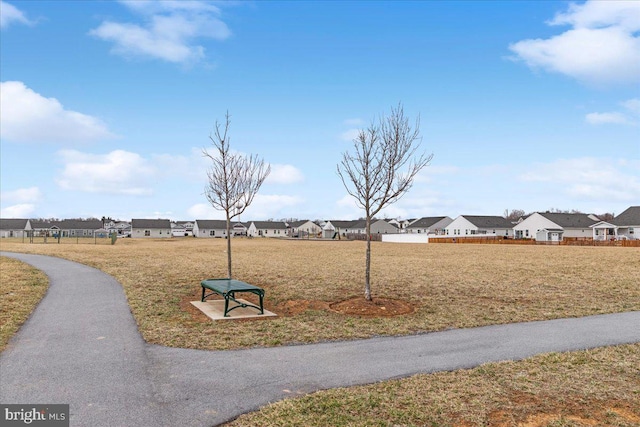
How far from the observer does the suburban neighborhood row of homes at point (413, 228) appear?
68625 millimetres

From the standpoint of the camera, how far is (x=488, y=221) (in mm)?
84500

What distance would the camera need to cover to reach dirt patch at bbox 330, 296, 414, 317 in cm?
1049

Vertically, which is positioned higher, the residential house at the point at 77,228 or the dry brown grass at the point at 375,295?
the residential house at the point at 77,228

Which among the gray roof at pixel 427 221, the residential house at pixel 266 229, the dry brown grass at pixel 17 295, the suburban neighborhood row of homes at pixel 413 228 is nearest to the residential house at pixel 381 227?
the suburban neighborhood row of homes at pixel 413 228

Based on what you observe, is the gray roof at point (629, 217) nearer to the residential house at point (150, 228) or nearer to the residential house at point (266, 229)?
the residential house at point (266, 229)

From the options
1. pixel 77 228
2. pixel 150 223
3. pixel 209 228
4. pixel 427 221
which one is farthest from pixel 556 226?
pixel 77 228

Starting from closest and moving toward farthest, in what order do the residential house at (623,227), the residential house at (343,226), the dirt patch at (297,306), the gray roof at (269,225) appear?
1. the dirt patch at (297,306)
2. the residential house at (623,227)
3. the residential house at (343,226)
4. the gray roof at (269,225)

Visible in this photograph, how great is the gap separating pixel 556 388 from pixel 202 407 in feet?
14.8

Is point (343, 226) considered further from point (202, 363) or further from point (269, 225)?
point (202, 363)

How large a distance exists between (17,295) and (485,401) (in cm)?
1309

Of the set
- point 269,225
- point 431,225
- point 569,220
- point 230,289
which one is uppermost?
point 269,225

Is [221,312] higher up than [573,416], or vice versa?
[221,312]

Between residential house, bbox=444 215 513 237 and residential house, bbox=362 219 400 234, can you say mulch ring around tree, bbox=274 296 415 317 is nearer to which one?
residential house, bbox=444 215 513 237

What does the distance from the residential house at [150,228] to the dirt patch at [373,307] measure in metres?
108
